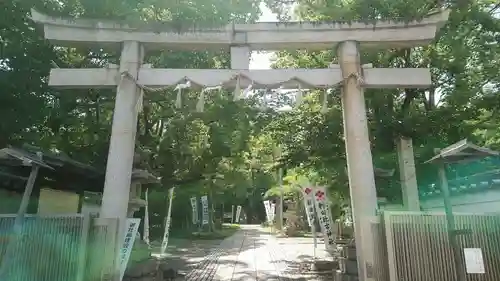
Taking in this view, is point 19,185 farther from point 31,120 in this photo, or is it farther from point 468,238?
point 468,238

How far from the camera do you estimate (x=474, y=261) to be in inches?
257

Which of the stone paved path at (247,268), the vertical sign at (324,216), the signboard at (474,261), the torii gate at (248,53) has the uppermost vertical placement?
the torii gate at (248,53)

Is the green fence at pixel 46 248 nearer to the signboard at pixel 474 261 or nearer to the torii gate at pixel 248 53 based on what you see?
the torii gate at pixel 248 53

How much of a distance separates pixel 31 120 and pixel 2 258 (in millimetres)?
5993

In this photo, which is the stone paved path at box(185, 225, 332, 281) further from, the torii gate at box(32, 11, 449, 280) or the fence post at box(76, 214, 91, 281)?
the torii gate at box(32, 11, 449, 280)

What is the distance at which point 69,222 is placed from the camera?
23.8 ft

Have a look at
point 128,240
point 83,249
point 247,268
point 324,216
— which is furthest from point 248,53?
point 247,268

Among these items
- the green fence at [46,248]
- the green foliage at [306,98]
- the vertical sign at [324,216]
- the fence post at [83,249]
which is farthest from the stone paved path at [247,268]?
the green fence at [46,248]

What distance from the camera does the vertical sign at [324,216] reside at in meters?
15.5

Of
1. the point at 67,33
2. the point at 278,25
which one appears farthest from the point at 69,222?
the point at 278,25

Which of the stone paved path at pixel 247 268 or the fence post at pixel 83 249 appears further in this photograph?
the stone paved path at pixel 247 268

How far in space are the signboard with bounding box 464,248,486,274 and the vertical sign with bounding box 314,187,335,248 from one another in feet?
29.8

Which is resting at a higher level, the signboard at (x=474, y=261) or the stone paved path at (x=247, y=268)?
the signboard at (x=474, y=261)

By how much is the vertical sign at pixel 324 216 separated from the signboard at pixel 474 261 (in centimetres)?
910
